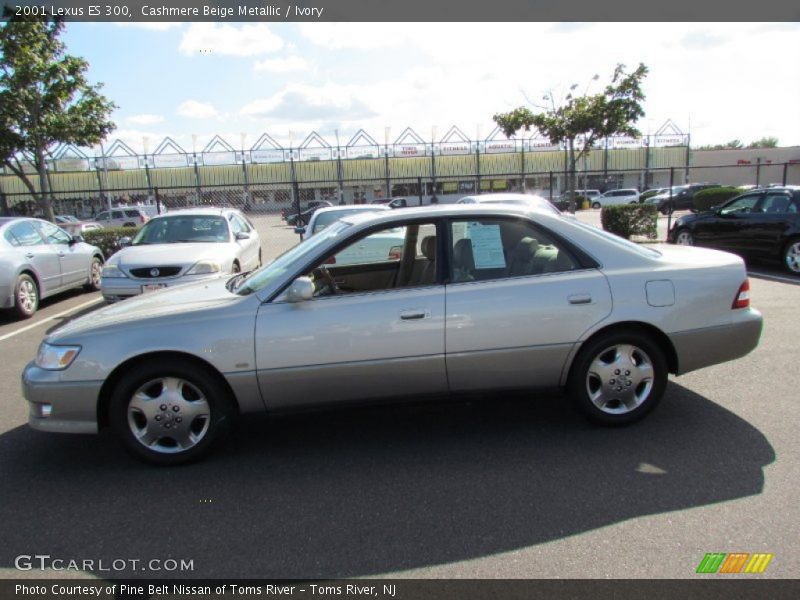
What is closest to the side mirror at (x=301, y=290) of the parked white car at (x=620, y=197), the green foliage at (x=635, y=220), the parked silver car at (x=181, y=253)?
the parked silver car at (x=181, y=253)

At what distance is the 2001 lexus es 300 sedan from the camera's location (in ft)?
12.0

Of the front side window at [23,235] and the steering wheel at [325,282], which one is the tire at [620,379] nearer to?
the steering wheel at [325,282]

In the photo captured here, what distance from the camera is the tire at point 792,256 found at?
33.3 feet

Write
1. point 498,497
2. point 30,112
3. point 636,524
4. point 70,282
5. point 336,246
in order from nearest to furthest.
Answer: point 636,524 → point 498,497 → point 336,246 → point 70,282 → point 30,112

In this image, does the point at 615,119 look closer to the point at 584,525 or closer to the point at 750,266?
the point at 750,266

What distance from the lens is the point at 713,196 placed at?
25047 millimetres

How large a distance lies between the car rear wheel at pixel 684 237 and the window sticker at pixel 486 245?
1002cm


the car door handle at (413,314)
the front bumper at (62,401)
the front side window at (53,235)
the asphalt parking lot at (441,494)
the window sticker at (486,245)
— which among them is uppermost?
the window sticker at (486,245)

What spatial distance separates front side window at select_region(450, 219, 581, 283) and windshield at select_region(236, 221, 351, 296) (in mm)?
832

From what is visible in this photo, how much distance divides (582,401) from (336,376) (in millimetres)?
1706

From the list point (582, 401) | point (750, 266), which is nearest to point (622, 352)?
point (582, 401)

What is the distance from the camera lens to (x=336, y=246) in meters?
3.96

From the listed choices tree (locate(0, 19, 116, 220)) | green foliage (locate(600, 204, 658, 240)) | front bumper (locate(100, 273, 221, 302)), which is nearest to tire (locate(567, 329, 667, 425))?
front bumper (locate(100, 273, 221, 302))

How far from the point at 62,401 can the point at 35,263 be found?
263 inches
